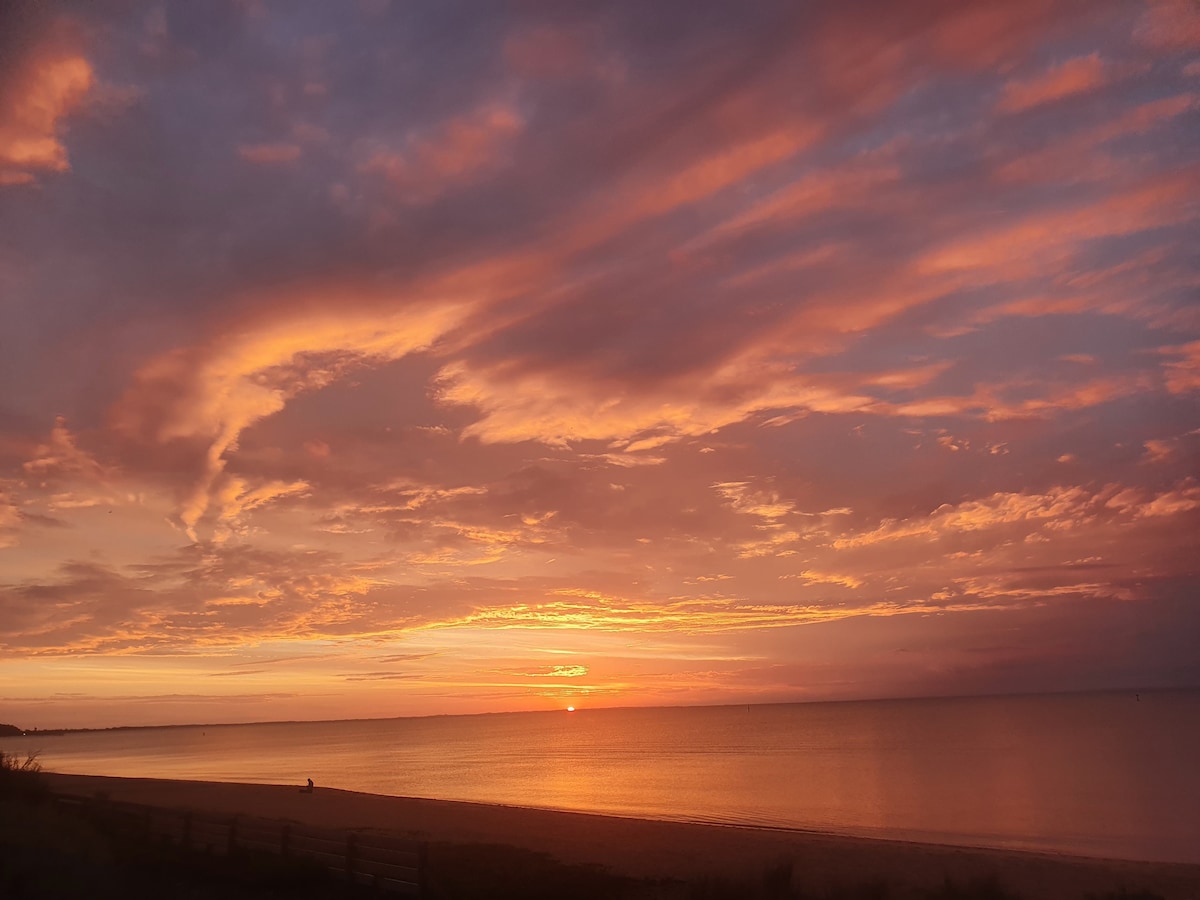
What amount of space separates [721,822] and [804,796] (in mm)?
15674

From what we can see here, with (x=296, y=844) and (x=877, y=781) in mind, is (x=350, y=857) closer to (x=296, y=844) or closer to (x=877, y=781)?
(x=296, y=844)

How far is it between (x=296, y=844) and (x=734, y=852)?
54.0ft

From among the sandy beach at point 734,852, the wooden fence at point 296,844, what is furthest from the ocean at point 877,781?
the wooden fence at point 296,844

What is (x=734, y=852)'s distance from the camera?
2902 centimetres

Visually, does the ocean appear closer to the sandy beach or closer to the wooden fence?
the sandy beach

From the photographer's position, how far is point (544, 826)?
3641 cm

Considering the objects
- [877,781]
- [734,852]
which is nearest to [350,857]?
[734,852]

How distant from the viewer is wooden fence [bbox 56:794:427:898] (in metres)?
15.7

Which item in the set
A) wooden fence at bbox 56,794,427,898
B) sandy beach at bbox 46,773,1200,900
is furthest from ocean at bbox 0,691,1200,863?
wooden fence at bbox 56,794,427,898

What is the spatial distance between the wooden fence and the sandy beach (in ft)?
27.4

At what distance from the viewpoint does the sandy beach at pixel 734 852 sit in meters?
24.7

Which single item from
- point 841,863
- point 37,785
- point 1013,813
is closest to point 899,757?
point 1013,813

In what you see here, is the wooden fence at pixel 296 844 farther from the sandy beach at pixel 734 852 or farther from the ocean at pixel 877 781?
the ocean at pixel 877 781

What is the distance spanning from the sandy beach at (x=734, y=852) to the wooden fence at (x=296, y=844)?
8.36m
